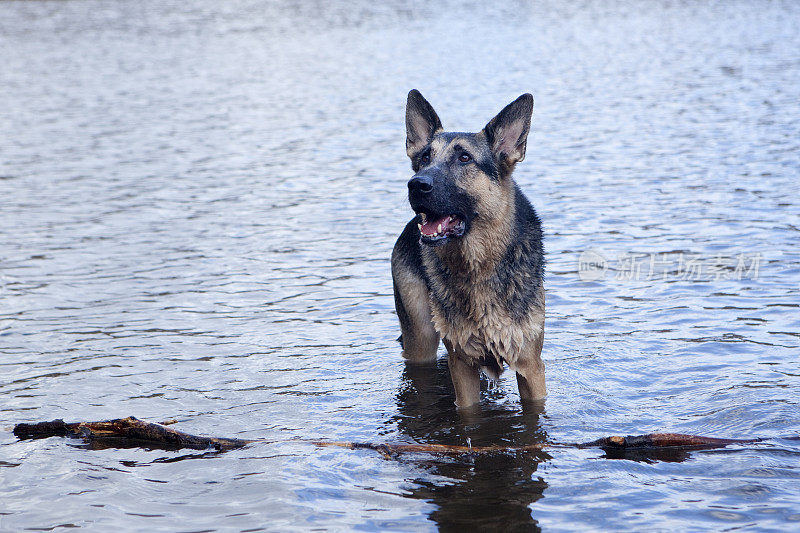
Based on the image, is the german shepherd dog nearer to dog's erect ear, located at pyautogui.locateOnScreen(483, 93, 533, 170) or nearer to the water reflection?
dog's erect ear, located at pyautogui.locateOnScreen(483, 93, 533, 170)

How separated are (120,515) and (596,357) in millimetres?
4100

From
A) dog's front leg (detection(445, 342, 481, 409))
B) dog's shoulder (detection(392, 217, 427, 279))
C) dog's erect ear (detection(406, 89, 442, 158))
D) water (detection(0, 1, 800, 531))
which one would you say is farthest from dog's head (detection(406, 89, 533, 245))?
water (detection(0, 1, 800, 531))

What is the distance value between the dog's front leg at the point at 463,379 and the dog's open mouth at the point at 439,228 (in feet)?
2.83

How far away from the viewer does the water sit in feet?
17.4

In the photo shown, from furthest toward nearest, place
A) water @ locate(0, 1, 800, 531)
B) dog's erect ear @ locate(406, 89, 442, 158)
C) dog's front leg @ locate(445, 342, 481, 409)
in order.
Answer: dog's erect ear @ locate(406, 89, 442, 158), dog's front leg @ locate(445, 342, 481, 409), water @ locate(0, 1, 800, 531)

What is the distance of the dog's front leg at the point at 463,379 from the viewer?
654cm

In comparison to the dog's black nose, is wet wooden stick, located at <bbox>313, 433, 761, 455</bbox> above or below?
below

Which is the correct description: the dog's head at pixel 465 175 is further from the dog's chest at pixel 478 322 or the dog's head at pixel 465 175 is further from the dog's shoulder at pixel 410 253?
the dog's shoulder at pixel 410 253

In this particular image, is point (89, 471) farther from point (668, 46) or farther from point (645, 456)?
point (668, 46)

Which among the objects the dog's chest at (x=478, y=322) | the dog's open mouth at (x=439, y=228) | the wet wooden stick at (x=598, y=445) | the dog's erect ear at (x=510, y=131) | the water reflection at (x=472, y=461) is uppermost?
the dog's erect ear at (x=510, y=131)

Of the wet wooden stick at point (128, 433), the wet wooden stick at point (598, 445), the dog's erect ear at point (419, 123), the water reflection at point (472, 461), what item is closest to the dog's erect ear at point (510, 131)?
the dog's erect ear at point (419, 123)

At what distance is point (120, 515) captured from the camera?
5086 millimetres

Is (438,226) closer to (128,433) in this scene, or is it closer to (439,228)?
(439,228)

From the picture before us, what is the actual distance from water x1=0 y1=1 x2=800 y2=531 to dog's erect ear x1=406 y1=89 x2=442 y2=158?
194cm
